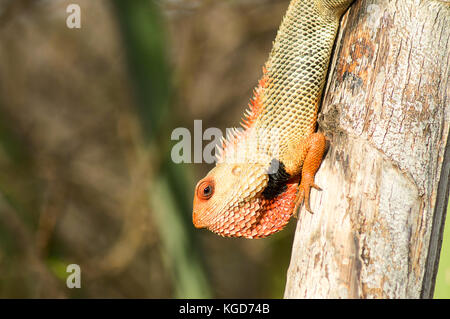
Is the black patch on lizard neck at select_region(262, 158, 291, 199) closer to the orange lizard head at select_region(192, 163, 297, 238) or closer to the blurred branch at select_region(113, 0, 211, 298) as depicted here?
the orange lizard head at select_region(192, 163, 297, 238)

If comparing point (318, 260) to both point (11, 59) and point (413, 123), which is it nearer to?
point (413, 123)

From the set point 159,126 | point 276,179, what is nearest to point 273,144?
point 276,179

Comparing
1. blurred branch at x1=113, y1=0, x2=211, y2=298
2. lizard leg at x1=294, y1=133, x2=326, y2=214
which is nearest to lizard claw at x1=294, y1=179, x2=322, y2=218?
lizard leg at x1=294, y1=133, x2=326, y2=214

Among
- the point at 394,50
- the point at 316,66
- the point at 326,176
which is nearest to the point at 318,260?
the point at 326,176

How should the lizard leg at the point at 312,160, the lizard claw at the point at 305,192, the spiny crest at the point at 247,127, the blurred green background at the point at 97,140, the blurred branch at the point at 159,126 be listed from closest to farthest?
the lizard claw at the point at 305,192 → the lizard leg at the point at 312,160 → the spiny crest at the point at 247,127 → the blurred branch at the point at 159,126 → the blurred green background at the point at 97,140

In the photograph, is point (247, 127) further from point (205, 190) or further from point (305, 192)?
point (305, 192)

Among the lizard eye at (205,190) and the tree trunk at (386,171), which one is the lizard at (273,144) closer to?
the lizard eye at (205,190)

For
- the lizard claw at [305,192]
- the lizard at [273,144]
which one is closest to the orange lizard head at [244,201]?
the lizard at [273,144]
